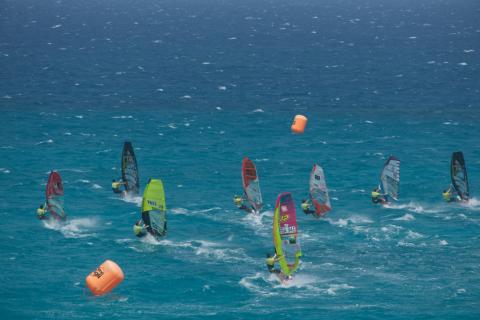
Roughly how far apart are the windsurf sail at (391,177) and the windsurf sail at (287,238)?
19.5 m

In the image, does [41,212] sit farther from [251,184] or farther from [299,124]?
A: [299,124]

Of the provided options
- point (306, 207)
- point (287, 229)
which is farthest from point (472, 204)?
→ point (287, 229)

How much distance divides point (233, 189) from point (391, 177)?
59.0 ft

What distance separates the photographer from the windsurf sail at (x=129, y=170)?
306 feet

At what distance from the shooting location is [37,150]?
11656 cm

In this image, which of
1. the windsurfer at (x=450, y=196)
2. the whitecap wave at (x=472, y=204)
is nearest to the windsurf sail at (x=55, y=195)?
the windsurfer at (x=450, y=196)

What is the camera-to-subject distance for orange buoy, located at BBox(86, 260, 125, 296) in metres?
71.8

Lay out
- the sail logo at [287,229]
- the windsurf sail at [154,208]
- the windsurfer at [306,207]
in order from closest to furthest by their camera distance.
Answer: the sail logo at [287,229]
the windsurf sail at [154,208]
the windsurfer at [306,207]

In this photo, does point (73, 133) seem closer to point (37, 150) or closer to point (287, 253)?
point (37, 150)

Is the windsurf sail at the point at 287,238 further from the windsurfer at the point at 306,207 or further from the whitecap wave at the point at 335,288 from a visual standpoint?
the windsurfer at the point at 306,207

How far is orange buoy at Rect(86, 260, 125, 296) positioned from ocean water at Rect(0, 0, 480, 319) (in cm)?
104

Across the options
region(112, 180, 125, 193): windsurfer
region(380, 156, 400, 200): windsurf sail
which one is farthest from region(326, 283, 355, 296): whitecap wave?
region(112, 180, 125, 193): windsurfer

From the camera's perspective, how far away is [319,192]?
8875cm

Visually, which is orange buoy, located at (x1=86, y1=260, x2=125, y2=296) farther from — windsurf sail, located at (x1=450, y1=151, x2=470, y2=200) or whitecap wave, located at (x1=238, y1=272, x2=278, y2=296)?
windsurf sail, located at (x1=450, y1=151, x2=470, y2=200)
